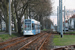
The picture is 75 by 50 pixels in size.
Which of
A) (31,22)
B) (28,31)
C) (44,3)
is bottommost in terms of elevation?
(28,31)

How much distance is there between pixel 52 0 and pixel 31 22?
39.2 feet

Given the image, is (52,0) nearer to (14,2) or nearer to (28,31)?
(14,2)

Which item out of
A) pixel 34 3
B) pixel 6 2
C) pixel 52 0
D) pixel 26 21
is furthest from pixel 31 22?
pixel 52 0

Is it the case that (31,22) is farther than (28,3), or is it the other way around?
(28,3)

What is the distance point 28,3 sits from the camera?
3014cm

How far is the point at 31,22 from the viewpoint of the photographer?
2722cm

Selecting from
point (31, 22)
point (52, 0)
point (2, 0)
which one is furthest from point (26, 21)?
point (52, 0)

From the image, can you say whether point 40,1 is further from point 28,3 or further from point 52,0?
point 52,0

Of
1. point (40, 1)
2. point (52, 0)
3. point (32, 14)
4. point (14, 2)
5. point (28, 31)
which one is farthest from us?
point (32, 14)

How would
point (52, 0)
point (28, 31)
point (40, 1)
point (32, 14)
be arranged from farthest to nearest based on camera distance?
1. point (32, 14)
2. point (52, 0)
3. point (40, 1)
4. point (28, 31)

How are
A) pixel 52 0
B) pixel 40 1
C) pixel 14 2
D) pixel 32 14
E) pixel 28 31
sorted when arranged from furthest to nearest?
pixel 32 14, pixel 52 0, pixel 14 2, pixel 40 1, pixel 28 31

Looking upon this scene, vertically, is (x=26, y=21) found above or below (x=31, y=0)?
below

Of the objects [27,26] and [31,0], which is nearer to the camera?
[27,26]

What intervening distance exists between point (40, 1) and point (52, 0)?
27.2 feet
